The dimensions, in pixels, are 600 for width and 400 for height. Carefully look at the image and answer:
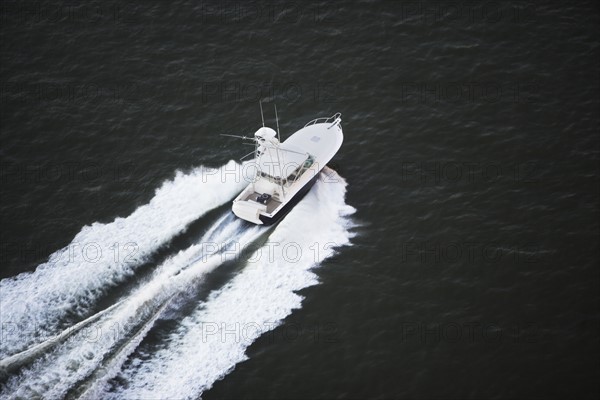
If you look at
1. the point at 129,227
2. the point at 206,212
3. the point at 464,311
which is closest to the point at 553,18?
the point at 464,311

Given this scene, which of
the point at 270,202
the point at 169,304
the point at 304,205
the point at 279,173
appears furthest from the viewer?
the point at 304,205

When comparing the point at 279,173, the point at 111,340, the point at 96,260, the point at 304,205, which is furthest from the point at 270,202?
the point at 111,340

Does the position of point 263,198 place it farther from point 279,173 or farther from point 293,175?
point 293,175

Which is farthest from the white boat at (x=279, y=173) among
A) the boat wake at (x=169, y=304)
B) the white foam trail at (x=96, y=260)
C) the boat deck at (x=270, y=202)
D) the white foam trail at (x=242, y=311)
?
the white foam trail at (x=96, y=260)

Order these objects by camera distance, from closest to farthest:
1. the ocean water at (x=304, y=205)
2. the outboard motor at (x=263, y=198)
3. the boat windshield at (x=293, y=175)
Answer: the ocean water at (x=304, y=205) < the outboard motor at (x=263, y=198) < the boat windshield at (x=293, y=175)

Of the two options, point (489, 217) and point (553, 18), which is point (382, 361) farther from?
point (553, 18)

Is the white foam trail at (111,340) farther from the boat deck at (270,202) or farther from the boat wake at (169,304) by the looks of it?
the boat deck at (270,202)

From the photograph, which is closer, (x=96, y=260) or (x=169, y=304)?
(x=169, y=304)
